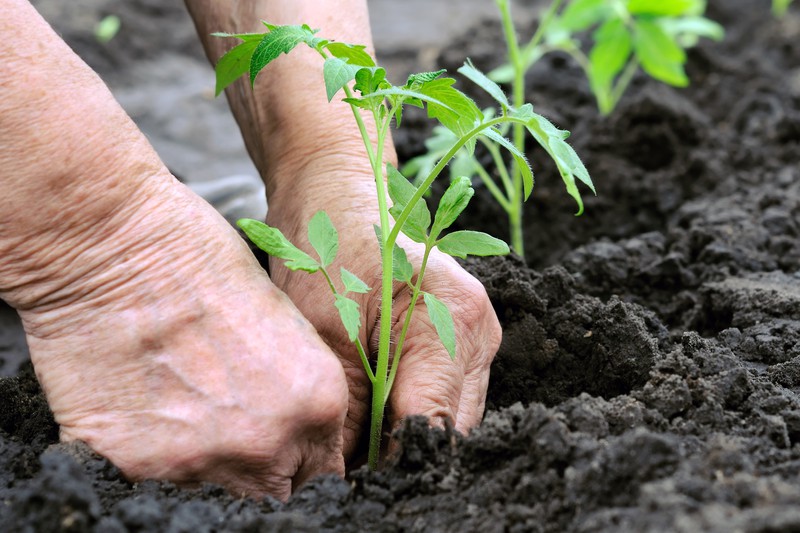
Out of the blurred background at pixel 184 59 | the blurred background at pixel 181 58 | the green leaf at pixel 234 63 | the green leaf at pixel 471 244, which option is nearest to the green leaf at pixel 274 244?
the green leaf at pixel 471 244

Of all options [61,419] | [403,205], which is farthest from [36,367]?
[403,205]

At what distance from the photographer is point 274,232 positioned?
4.22ft

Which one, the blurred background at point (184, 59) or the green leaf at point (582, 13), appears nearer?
the green leaf at point (582, 13)

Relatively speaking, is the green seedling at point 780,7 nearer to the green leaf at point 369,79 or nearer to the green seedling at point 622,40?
the green seedling at point 622,40

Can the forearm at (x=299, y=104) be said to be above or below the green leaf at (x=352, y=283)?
above

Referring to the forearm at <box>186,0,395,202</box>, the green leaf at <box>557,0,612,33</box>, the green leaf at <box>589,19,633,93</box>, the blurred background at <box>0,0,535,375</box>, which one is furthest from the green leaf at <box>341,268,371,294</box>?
the green leaf at <box>557,0,612,33</box>

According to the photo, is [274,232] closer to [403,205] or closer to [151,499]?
[403,205]

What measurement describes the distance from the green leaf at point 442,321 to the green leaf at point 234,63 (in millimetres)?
539

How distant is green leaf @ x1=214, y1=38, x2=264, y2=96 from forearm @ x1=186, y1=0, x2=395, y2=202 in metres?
0.36

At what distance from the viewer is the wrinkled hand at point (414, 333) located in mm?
1425

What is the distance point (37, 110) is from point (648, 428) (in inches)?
43.5

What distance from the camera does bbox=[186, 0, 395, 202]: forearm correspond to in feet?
6.13

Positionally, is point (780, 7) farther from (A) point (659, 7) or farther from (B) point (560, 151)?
(B) point (560, 151)

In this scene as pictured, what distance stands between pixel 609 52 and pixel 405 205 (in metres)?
1.98
